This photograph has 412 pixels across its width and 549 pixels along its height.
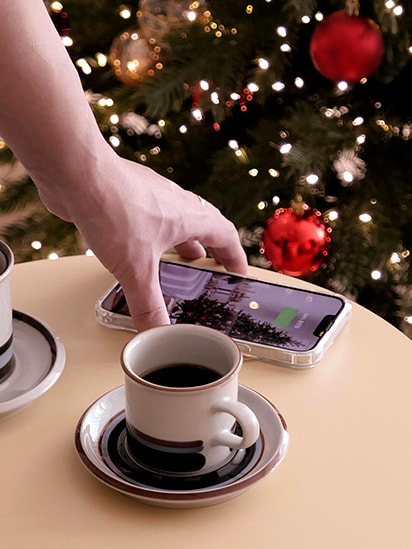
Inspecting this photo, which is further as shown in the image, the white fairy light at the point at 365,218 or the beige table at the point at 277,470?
the white fairy light at the point at 365,218

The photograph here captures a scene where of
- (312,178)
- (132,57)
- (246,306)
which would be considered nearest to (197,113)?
(132,57)

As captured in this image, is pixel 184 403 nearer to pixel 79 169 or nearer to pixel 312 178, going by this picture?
pixel 79 169

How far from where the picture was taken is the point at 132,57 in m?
1.52

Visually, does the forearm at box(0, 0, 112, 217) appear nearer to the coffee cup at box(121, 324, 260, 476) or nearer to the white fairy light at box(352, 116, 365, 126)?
the coffee cup at box(121, 324, 260, 476)

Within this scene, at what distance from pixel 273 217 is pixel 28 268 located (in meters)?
0.54

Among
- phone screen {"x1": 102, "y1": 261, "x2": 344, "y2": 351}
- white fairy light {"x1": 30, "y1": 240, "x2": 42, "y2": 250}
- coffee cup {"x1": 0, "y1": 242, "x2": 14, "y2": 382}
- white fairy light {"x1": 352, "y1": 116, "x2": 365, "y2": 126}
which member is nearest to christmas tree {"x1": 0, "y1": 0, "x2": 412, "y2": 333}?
white fairy light {"x1": 352, "y1": 116, "x2": 365, "y2": 126}

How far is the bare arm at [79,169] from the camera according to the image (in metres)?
A: 0.75

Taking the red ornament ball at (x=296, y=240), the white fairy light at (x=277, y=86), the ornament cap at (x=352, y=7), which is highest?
the ornament cap at (x=352, y=7)

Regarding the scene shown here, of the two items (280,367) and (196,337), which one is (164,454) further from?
(280,367)

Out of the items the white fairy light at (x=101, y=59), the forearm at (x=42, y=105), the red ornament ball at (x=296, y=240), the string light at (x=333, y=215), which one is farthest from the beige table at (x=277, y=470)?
the white fairy light at (x=101, y=59)

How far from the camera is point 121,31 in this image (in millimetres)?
1627

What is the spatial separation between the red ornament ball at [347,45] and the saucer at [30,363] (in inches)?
28.2

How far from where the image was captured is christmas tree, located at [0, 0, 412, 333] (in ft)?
4.61

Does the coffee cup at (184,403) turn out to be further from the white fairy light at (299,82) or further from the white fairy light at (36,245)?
the white fairy light at (36,245)
